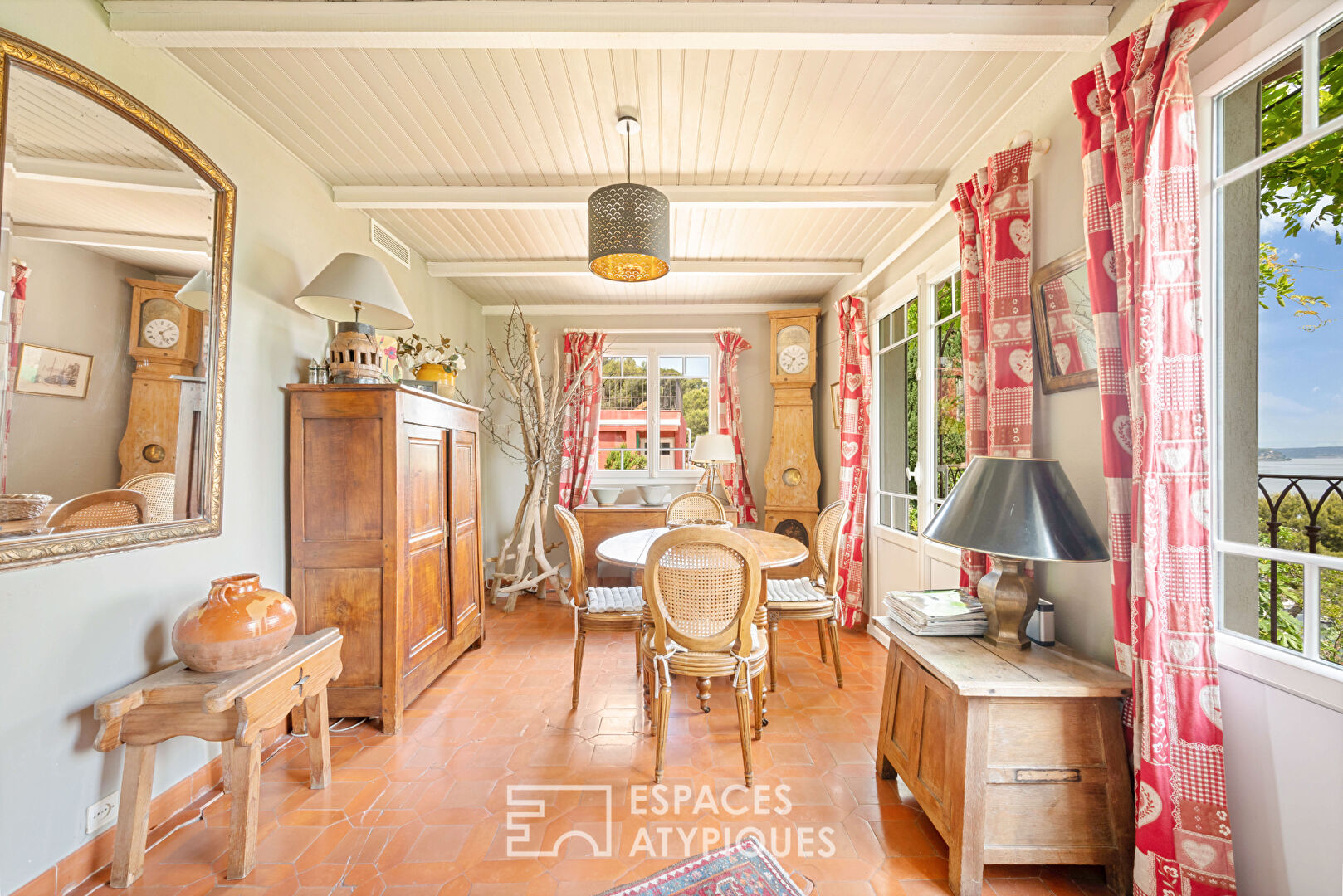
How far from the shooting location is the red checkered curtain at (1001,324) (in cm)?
202

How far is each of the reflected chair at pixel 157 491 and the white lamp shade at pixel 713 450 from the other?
327 centimetres

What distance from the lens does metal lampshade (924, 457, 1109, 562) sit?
5.04 feet

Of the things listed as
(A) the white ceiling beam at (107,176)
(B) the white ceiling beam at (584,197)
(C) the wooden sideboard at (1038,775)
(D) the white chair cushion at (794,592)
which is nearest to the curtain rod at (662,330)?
(B) the white ceiling beam at (584,197)

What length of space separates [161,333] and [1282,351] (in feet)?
10.8

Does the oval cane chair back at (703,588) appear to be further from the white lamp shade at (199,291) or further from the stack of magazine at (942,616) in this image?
the white lamp shade at (199,291)

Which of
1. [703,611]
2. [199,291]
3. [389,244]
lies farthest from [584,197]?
[703,611]

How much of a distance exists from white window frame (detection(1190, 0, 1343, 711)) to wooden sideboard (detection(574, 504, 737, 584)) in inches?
142

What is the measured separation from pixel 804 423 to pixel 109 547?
4.37m

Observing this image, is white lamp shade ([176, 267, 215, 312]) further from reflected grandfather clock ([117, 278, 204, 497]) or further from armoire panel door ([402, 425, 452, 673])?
armoire panel door ([402, 425, 452, 673])

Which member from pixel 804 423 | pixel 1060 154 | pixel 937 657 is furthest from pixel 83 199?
pixel 804 423

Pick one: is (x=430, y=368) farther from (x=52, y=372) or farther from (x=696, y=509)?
(x=696, y=509)

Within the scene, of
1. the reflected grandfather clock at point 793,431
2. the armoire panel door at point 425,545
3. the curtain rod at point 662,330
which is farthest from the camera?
the curtain rod at point 662,330

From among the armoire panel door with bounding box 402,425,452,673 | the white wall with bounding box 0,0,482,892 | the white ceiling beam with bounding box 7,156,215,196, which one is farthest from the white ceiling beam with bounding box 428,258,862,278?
the white ceiling beam with bounding box 7,156,215,196

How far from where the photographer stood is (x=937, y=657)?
162 centimetres
